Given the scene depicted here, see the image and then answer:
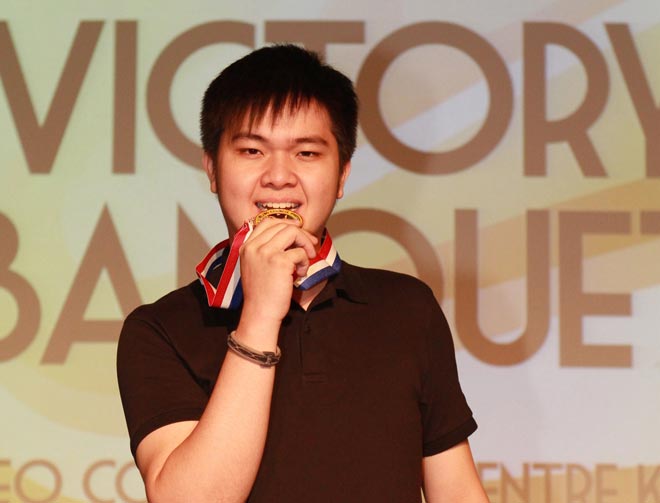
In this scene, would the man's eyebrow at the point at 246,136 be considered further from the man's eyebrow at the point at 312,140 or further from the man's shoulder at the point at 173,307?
the man's shoulder at the point at 173,307

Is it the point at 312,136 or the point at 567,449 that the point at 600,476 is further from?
the point at 312,136

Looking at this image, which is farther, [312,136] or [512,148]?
[512,148]

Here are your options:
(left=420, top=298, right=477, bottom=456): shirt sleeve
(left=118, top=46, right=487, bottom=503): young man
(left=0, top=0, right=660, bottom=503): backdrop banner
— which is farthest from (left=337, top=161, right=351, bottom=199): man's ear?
(left=0, top=0, right=660, bottom=503): backdrop banner

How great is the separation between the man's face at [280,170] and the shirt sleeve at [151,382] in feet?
0.66

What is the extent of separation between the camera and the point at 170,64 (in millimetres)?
2584

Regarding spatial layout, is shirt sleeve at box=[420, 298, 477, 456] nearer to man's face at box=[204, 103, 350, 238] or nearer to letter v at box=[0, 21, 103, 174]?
man's face at box=[204, 103, 350, 238]

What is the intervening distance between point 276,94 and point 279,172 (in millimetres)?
146

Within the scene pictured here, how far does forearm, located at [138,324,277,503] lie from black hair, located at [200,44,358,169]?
16.3 inches

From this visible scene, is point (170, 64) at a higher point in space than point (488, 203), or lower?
higher

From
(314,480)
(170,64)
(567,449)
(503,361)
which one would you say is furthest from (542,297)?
(314,480)

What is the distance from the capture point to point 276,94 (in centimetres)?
152

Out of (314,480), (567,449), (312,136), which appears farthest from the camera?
(567,449)

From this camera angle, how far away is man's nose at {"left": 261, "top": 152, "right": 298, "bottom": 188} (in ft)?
4.76

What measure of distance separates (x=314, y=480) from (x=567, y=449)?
1301 mm
